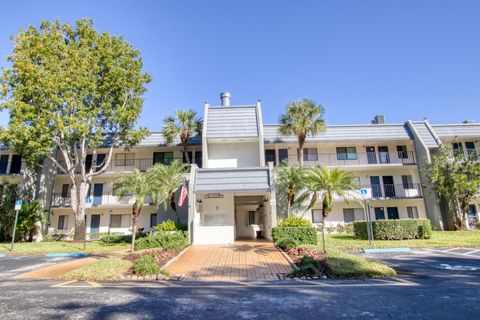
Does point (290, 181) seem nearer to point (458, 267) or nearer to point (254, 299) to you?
point (458, 267)

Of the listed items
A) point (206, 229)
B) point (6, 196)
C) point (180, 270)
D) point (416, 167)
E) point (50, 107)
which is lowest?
point (180, 270)

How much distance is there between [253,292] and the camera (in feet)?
21.9

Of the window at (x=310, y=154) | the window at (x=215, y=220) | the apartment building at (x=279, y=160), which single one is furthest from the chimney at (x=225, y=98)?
the window at (x=215, y=220)

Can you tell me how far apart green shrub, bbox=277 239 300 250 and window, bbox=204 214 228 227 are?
5272mm

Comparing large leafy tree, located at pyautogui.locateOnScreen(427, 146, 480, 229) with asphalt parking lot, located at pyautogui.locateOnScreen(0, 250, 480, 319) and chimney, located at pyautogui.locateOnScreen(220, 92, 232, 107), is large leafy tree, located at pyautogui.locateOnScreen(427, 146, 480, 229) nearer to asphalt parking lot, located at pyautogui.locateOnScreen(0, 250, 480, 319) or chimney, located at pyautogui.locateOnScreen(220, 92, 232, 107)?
asphalt parking lot, located at pyautogui.locateOnScreen(0, 250, 480, 319)

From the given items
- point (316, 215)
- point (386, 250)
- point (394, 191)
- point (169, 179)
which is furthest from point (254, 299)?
point (394, 191)

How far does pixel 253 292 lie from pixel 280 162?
22.1 meters

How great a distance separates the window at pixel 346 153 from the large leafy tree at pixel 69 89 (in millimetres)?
19484

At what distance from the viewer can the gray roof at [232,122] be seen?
2359 centimetres

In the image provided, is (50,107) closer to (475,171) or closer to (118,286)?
(118,286)

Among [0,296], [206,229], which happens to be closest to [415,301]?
[0,296]

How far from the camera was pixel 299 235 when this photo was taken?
15.3 meters

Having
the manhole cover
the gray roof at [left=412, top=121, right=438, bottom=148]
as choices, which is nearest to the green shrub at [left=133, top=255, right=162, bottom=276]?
the manhole cover

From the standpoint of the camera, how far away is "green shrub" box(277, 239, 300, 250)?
13.8 m
